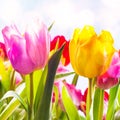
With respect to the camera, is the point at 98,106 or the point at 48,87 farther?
the point at 98,106

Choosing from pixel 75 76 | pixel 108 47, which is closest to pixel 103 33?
pixel 108 47

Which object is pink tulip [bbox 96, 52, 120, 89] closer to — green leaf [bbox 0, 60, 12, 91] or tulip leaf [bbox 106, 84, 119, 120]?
tulip leaf [bbox 106, 84, 119, 120]

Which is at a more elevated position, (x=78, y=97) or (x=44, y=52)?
(x=44, y=52)

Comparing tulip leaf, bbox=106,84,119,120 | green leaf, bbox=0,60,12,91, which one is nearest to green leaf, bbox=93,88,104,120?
tulip leaf, bbox=106,84,119,120

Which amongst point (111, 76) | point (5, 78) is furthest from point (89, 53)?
point (5, 78)

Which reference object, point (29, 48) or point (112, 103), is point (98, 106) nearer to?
point (112, 103)

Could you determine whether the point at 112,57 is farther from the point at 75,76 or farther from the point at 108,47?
the point at 75,76
